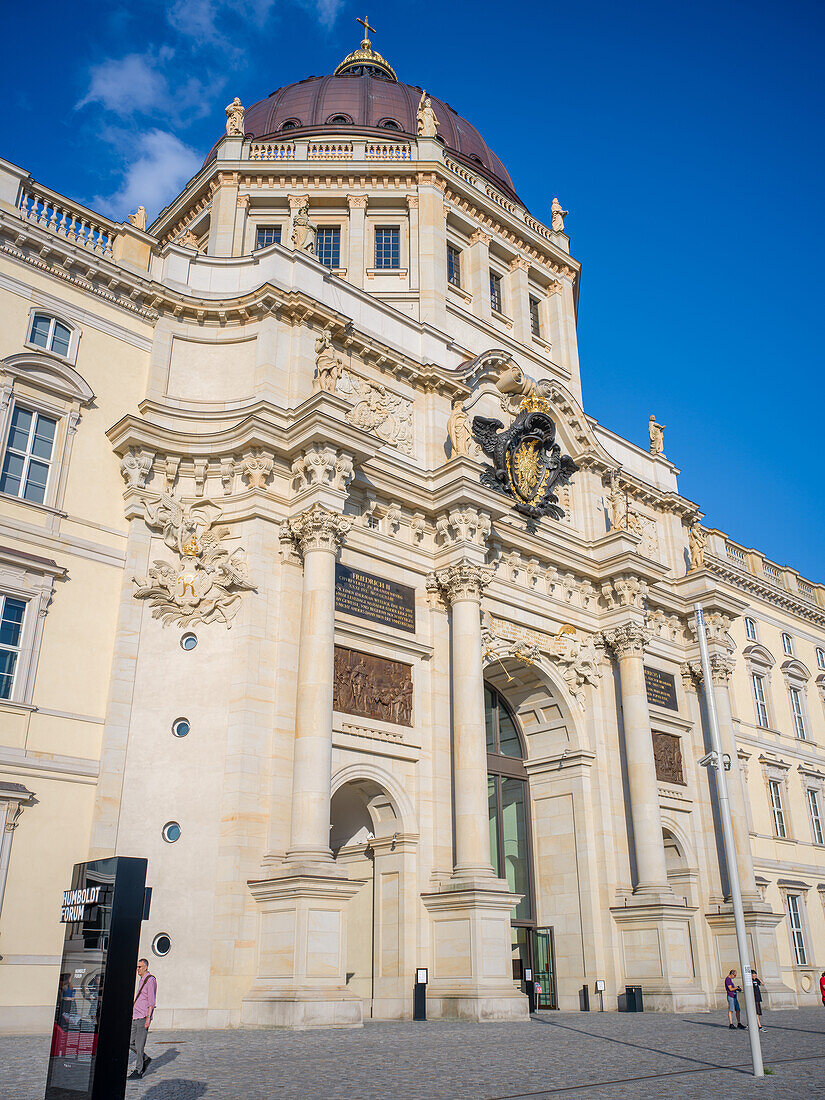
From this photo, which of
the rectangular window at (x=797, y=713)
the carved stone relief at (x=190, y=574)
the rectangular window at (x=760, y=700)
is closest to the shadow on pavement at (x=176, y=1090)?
the carved stone relief at (x=190, y=574)

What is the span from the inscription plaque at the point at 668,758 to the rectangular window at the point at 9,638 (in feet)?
68.7

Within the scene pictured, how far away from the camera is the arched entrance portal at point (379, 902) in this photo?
23.0m

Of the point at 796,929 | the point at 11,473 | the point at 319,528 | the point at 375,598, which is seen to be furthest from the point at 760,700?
the point at 11,473

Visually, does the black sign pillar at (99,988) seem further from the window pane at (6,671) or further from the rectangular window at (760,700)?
the rectangular window at (760,700)

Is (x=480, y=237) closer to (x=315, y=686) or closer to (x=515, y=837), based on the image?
(x=515, y=837)

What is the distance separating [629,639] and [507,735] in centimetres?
527

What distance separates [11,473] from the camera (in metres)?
21.7

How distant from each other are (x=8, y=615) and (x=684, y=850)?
2329 cm

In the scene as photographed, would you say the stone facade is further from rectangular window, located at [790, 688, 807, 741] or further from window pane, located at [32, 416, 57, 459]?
rectangular window, located at [790, 688, 807, 741]

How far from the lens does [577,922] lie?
28406 millimetres

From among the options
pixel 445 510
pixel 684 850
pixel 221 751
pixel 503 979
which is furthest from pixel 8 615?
pixel 684 850

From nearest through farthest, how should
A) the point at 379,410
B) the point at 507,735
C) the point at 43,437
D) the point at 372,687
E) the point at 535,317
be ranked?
the point at 43,437 → the point at 372,687 → the point at 379,410 → the point at 507,735 → the point at 535,317

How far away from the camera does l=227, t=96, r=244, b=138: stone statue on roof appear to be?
38438 mm

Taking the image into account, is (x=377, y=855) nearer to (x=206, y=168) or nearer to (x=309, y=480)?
(x=309, y=480)
